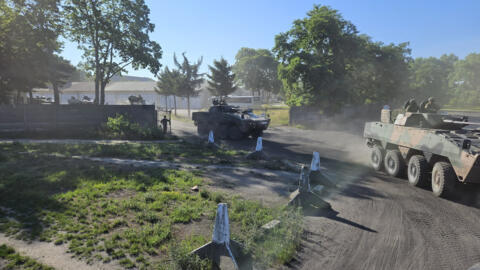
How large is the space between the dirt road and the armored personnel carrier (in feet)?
28.8

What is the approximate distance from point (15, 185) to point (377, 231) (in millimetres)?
7481

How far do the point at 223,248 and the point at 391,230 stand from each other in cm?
318

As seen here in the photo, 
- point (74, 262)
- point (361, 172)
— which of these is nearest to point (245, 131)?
point (361, 172)

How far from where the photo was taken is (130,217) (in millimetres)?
5305

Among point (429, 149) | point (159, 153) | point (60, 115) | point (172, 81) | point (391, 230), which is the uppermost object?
point (172, 81)

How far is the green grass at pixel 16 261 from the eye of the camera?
360cm

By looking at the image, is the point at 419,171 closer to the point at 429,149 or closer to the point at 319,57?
the point at 429,149

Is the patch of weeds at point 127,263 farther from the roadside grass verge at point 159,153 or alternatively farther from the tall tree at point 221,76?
the tall tree at point 221,76

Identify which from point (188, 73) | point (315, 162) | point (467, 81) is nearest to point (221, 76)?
point (188, 73)

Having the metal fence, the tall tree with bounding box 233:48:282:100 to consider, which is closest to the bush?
the metal fence

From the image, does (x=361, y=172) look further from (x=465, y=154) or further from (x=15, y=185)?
(x=15, y=185)

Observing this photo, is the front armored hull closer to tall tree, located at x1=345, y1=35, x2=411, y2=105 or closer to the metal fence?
the metal fence

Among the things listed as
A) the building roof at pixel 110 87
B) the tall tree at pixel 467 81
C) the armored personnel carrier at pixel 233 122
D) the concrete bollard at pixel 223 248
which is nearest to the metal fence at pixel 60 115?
the armored personnel carrier at pixel 233 122

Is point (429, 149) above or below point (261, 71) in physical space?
below
